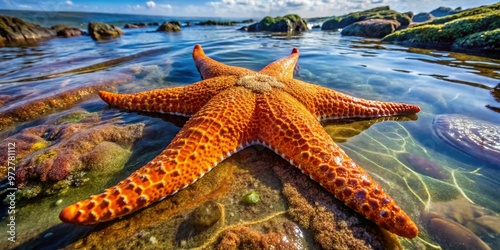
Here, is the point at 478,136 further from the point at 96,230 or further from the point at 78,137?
the point at 78,137

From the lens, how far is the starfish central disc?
3205mm

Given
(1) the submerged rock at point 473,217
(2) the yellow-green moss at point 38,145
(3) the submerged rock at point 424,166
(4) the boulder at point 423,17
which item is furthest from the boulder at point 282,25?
(4) the boulder at point 423,17

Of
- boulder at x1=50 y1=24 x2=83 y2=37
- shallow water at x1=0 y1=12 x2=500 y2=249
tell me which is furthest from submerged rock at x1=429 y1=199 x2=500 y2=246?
boulder at x1=50 y1=24 x2=83 y2=37

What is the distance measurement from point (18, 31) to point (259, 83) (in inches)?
947

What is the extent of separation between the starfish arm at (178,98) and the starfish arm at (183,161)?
376 millimetres

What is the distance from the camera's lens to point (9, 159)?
8.91 ft

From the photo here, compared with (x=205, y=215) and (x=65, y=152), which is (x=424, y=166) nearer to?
(x=205, y=215)

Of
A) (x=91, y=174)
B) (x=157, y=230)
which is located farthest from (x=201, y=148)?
(x=91, y=174)

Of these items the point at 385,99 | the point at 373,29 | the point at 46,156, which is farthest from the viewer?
the point at 373,29

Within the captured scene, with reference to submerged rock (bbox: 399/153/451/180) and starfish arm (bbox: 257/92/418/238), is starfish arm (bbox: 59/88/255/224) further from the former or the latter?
submerged rock (bbox: 399/153/451/180)

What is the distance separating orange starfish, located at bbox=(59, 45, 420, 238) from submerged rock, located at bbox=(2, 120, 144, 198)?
0.62 metres

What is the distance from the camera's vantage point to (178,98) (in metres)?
3.43

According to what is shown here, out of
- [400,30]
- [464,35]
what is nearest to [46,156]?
[464,35]

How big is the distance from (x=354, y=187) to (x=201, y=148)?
138cm
